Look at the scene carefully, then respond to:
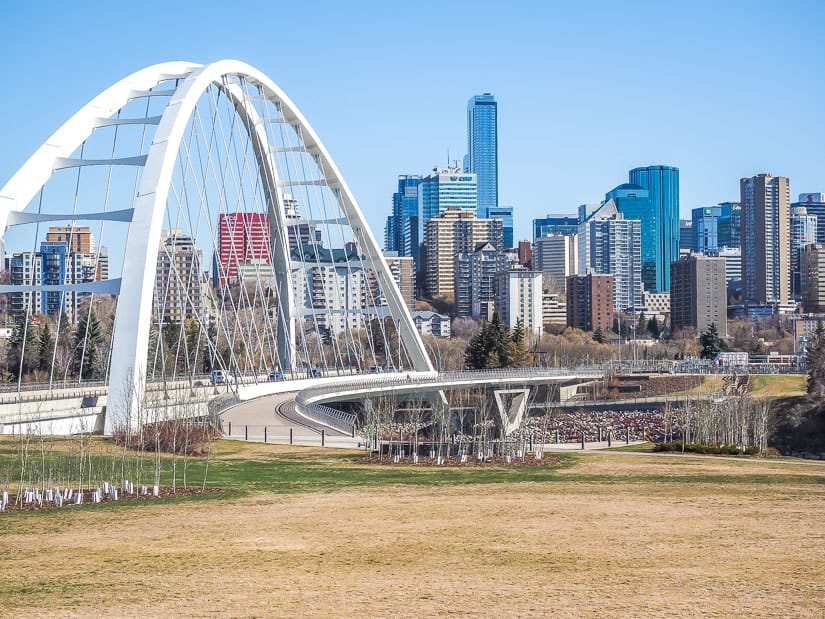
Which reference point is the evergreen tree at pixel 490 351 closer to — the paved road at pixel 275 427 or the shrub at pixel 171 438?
the paved road at pixel 275 427

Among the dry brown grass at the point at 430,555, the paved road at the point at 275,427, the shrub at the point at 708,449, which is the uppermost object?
the paved road at the point at 275,427

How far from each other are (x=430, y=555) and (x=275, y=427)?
2568 centimetres

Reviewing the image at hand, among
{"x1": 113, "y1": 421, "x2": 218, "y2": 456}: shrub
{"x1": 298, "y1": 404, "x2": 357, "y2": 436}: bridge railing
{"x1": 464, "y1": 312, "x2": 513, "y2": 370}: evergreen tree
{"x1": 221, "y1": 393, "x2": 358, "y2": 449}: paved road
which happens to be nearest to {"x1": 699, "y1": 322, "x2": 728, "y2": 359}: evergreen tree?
{"x1": 464, "y1": 312, "x2": 513, "y2": 370}: evergreen tree

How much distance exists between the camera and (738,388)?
9681 centimetres

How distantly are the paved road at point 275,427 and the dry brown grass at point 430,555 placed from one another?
14733 millimetres

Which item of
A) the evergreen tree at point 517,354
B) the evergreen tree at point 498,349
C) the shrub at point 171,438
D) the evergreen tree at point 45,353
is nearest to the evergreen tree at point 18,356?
the evergreen tree at point 45,353

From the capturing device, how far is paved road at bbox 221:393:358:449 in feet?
137

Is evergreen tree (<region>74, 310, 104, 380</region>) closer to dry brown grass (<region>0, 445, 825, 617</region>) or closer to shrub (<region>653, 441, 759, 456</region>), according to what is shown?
shrub (<region>653, 441, 759, 456</region>)

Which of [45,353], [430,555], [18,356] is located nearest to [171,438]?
[430,555]

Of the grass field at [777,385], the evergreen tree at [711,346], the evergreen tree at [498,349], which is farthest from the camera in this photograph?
the evergreen tree at [711,346]

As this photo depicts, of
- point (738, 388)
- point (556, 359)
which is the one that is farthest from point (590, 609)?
point (556, 359)

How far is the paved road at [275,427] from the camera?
41619 mm

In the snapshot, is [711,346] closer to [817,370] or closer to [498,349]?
[498,349]

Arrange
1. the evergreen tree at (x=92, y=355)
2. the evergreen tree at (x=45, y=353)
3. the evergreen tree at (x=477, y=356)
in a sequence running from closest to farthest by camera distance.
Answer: the evergreen tree at (x=92, y=355)
the evergreen tree at (x=45, y=353)
the evergreen tree at (x=477, y=356)
